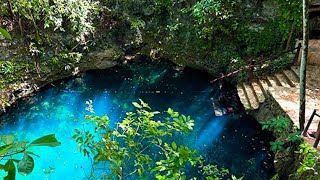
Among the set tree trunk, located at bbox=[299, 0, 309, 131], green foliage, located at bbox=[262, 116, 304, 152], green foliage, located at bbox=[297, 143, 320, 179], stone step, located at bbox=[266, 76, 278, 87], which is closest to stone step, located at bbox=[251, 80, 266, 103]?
stone step, located at bbox=[266, 76, 278, 87]

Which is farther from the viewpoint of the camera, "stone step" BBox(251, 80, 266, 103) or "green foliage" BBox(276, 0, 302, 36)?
"green foliage" BBox(276, 0, 302, 36)

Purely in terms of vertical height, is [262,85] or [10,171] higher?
[262,85]

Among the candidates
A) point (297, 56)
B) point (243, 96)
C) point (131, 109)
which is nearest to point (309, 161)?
point (243, 96)

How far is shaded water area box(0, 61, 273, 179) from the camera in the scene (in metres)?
6.23

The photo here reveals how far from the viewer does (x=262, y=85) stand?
789 centimetres

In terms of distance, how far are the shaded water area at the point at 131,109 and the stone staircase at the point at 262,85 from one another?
0.42 m

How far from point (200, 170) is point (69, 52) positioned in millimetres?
5933

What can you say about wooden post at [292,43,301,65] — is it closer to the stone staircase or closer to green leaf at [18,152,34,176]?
the stone staircase

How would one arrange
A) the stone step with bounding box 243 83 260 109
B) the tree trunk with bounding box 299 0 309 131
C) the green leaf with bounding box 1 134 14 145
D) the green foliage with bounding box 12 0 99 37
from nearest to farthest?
the green leaf with bounding box 1 134 14 145
the tree trunk with bounding box 299 0 309 131
the stone step with bounding box 243 83 260 109
the green foliage with bounding box 12 0 99 37

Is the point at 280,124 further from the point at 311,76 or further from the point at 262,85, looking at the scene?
the point at 311,76

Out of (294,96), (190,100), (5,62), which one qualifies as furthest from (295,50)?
(5,62)

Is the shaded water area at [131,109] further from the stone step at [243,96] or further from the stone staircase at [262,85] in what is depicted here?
the stone staircase at [262,85]

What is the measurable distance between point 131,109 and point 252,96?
3285 millimetres

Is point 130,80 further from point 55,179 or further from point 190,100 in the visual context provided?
point 55,179
